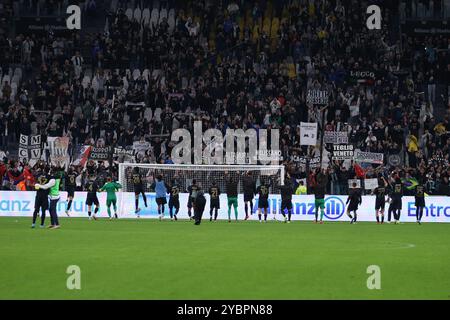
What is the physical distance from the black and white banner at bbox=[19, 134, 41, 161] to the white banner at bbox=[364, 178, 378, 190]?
1443 centimetres

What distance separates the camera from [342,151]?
41.6 m

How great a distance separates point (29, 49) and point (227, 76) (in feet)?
34.2

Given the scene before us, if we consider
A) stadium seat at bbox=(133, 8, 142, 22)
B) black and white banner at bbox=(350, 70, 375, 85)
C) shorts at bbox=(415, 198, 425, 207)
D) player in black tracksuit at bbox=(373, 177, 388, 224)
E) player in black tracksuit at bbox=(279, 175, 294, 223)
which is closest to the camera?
player in black tracksuit at bbox=(279, 175, 294, 223)

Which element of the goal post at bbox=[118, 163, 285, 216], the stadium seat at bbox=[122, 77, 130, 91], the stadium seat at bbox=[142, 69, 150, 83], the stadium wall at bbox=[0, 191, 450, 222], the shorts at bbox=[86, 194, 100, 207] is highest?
the stadium seat at bbox=[142, 69, 150, 83]

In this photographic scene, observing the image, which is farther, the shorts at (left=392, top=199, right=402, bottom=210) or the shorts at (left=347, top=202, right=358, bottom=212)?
the shorts at (left=392, top=199, right=402, bottom=210)

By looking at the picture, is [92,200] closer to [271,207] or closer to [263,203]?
[263,203]

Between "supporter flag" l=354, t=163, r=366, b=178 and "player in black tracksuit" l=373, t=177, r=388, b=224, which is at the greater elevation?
"supporter flag" l=354, t=163, r=366, b=178

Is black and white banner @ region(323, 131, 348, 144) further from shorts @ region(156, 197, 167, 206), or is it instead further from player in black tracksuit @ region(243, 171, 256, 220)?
shorts @ region(156, 197, 167, 206)

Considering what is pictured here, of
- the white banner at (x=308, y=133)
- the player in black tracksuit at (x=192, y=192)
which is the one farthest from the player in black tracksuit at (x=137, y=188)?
the white banner at (x=308, y=133)

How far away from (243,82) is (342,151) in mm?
7839

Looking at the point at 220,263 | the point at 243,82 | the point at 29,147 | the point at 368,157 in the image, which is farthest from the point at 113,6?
the point at 220,263

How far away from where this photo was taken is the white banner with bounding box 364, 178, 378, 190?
133ft

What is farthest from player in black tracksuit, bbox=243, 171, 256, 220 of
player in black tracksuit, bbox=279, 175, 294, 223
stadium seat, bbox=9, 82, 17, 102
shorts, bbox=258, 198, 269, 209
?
stadium seat, bbox=9, 82, 17, 102

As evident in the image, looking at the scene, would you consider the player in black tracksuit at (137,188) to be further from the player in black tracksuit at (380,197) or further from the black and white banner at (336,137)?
the player in black tracksuit at (380,197)
